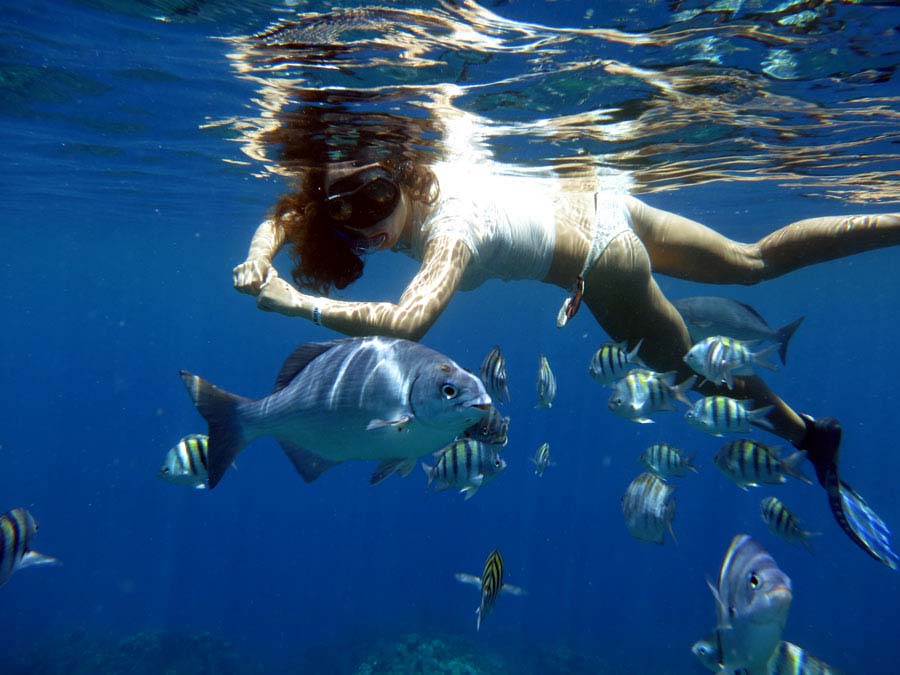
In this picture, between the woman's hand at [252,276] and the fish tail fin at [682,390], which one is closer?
the woman's hand at [252,276]

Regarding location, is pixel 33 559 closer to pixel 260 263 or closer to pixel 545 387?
pixel 260 263

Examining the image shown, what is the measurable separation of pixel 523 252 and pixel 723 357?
7.38 ft

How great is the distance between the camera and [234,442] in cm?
301

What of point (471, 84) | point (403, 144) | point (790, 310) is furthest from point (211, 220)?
point (790, 310)

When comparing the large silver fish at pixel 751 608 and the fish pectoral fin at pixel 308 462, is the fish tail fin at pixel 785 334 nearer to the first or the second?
the large silver fish at pixel 751 608

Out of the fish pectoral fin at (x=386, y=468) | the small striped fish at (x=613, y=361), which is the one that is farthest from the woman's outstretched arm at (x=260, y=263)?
the small striped fish at (x=613, y=361)

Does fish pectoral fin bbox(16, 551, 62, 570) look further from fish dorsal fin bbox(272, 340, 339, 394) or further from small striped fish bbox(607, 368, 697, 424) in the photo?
small striped fish bbox(607, 368, 697, 424)

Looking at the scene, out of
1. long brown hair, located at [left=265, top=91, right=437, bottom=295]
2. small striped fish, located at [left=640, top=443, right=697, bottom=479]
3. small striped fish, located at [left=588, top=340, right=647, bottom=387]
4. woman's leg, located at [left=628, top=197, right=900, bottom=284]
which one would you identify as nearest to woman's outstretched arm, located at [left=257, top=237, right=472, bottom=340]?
long brown hair, located at [left=265, top=91, right=437, bottom=295]

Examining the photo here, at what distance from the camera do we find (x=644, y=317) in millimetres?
5770

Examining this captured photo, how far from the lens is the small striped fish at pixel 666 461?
639 centimetres

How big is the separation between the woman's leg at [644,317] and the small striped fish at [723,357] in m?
0.45

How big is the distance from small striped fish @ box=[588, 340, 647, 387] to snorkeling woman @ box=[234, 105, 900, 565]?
240mm

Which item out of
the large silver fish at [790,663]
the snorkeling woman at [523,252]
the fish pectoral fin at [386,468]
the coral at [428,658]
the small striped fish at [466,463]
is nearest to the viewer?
the fish pectoral fin at [386,468]

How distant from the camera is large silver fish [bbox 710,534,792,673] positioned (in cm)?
265
